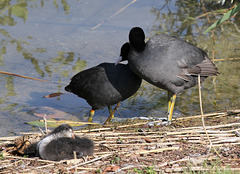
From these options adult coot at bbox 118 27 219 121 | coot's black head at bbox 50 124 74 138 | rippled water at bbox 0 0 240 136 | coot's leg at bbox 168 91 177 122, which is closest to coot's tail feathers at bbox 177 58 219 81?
adult coot at bbox 118 27 219 121

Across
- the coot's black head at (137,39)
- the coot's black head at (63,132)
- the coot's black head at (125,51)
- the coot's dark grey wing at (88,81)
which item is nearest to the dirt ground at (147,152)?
the coot's black head at (63,132)

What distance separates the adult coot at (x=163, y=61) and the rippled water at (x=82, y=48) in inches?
34.5

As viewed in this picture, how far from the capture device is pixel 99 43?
22.6 ft

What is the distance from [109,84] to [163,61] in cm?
68

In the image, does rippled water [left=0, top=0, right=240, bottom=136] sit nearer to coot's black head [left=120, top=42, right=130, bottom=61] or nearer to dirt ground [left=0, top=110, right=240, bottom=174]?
coot's black head [left=120, top=42, right=130, bottom=61]

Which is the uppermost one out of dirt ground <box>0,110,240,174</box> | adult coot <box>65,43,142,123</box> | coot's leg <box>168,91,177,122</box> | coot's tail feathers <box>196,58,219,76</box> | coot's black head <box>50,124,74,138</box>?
coot's tail feathers <box>196,58,219,76</box>

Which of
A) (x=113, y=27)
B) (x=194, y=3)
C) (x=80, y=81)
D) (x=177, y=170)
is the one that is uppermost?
(x=194, y=3)

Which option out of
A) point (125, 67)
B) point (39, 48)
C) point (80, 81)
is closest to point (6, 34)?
point (39, 48)

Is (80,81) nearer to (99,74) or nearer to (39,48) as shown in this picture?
(99,74)

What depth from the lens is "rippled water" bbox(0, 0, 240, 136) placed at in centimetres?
530

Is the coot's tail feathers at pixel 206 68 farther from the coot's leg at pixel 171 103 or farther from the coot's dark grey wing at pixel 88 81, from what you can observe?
the coot's dark grey wing at pixel 88 81

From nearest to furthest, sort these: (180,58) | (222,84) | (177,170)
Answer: (177,170), (180,58), (222,84)

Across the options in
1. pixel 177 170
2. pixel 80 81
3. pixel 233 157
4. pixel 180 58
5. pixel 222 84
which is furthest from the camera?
pixel 222 84

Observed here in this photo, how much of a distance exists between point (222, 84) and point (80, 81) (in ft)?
7.37
